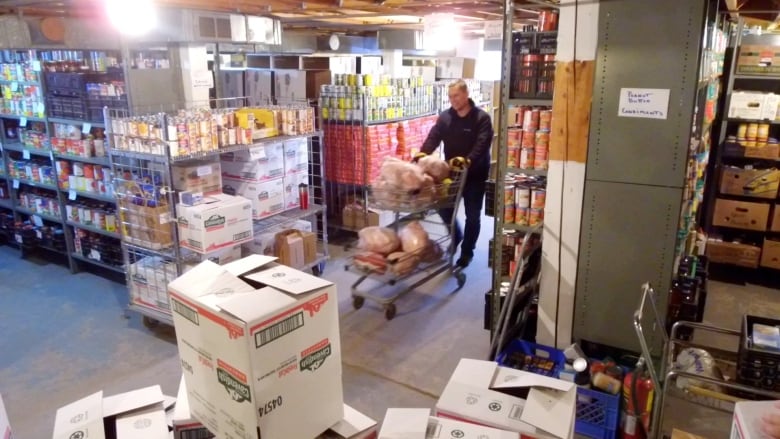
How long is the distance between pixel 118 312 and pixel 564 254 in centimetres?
338

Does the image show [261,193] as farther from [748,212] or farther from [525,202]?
[748,212]

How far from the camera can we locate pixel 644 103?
9.30 feet

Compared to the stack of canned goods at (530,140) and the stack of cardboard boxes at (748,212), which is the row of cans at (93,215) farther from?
the stack of cardboard boxes at (748,212)

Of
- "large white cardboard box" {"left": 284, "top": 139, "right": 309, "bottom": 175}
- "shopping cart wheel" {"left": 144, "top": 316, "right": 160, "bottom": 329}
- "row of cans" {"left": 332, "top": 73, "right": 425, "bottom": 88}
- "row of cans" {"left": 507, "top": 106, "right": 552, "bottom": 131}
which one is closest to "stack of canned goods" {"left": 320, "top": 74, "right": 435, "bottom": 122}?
"row of cans" {"left": 332, "top": 73, "right": 425, "bottom": 88}

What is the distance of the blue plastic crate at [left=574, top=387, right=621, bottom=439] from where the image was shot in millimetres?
2775

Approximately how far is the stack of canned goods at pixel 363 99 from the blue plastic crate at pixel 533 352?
3.06 metres

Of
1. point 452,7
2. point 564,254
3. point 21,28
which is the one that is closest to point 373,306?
point 564,254

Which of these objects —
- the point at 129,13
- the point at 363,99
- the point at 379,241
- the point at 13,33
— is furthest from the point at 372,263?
the point at 13,33

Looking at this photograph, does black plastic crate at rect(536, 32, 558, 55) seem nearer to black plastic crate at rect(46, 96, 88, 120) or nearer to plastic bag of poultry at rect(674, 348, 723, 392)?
plastic bag of poultry at rect(674, 348, 723, 392)

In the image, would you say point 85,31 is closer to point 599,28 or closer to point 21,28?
point 21,28

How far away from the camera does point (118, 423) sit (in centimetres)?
182

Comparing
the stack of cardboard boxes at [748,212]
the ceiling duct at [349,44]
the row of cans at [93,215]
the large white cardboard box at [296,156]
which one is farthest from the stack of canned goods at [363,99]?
the stack of cardboard boxes at [748,212]

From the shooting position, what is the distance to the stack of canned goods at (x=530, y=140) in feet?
10.7

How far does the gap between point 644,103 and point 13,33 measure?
5371mm
